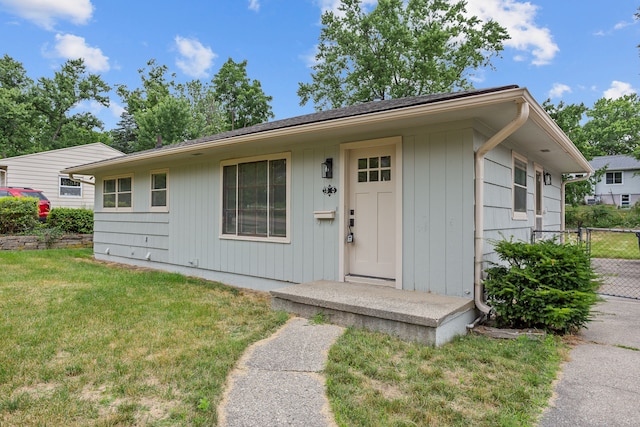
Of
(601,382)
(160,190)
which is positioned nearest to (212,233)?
(160,190)

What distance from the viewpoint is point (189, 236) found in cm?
669

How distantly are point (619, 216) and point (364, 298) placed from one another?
18735 mm

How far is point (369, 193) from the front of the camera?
4586 millimetres

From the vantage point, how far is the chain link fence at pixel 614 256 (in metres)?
5.07

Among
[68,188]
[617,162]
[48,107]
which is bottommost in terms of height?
[68,188]

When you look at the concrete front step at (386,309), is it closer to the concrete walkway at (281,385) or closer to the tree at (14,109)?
the concrete walkway at (281,385)

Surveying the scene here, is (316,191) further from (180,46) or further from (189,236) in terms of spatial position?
(180,46)

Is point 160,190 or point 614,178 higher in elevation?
point 614,178

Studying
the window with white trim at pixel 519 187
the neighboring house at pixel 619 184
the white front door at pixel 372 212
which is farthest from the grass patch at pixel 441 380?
the neighboring house at pixel 619 184

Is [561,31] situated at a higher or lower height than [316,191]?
higher

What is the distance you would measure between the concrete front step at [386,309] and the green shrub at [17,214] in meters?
9.17

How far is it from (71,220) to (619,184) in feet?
107

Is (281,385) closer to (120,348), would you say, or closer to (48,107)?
(120,348)

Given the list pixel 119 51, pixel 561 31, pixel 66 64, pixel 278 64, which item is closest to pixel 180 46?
pixel 119 51
